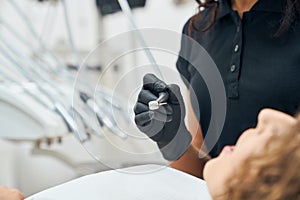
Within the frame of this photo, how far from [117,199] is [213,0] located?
2.02 ft

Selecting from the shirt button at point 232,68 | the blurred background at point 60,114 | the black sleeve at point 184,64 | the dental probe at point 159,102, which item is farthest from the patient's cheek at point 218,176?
the black sleeve at point 184,64

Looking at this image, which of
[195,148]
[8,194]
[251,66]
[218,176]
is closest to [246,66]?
[251,66]

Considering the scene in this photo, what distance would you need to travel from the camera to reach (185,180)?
67 centimetres

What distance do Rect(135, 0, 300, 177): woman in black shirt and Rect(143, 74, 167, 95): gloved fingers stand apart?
82 millimetres

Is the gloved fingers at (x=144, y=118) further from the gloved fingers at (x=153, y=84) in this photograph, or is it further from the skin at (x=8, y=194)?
the skin at (x=8, y=194)

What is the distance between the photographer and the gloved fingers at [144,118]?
0.67 metres

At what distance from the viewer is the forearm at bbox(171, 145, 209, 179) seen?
89cm

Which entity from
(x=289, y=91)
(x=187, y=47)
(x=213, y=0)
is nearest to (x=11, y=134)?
(x=187, y=47)

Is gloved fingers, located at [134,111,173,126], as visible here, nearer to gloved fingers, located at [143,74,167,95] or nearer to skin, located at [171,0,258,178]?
gloved fingers, located at [143,74,167,95]

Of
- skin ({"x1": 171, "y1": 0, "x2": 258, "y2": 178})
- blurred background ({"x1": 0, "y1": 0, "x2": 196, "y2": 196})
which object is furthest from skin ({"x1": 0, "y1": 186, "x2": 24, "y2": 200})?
skin ({"x1": 171, "y1": 0, "x2": 258, "y2": 178})

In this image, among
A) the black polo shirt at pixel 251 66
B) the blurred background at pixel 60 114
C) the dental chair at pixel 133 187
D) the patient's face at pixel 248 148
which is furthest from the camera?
the blurred background at pixel 60 114

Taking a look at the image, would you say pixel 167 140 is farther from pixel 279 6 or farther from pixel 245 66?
pixel 279 6

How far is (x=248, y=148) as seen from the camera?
0.49m

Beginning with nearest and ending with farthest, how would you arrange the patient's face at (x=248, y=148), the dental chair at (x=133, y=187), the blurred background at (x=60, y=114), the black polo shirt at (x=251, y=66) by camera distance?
the patient's face at (x=248, y=148)
the dental chair at (x=133, y=187)
the black polo shirt at (x=251, y=66)
the blurred background at (x=60, y=114)
